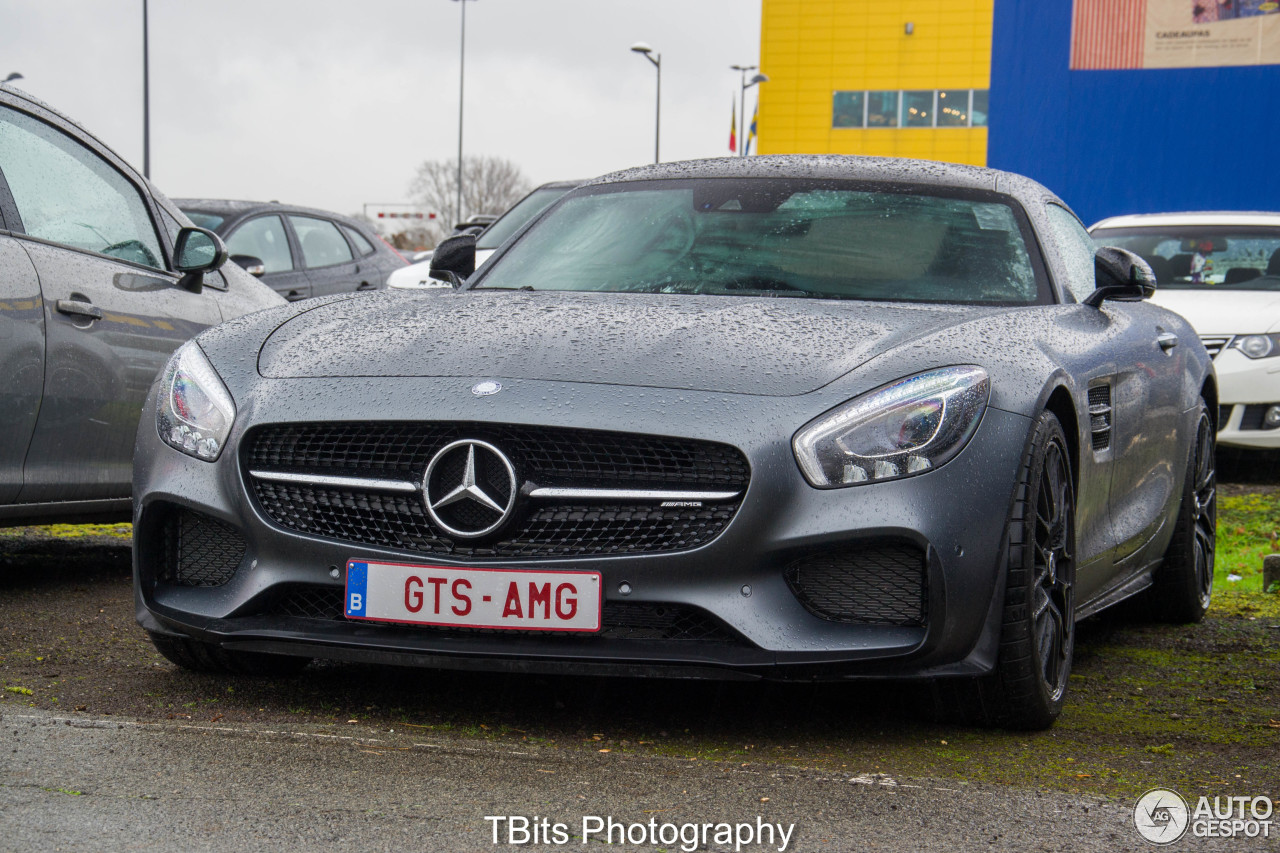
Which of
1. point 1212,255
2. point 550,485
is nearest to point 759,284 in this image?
point 550,485

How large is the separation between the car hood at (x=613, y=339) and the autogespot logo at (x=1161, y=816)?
3.39 feet

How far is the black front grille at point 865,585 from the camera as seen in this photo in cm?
333

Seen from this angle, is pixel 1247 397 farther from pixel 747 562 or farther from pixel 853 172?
pixel 747 562

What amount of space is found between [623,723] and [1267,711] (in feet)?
5.30

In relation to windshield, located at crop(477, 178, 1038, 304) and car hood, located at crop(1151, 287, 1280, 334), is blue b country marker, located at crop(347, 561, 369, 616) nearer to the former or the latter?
windshield, located at crop(477, 178, 1038, 304)

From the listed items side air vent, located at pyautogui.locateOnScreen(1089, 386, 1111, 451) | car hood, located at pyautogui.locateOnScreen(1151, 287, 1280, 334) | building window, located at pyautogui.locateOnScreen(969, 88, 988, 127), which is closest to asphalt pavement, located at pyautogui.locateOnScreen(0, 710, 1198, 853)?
side air vent, located at pyautogui.locateOnScreen(1089, 386, 1111, 451)

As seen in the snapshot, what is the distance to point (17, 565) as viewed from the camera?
6.01 meters

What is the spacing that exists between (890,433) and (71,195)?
341 cm

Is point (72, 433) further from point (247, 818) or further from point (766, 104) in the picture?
point (766, 104)

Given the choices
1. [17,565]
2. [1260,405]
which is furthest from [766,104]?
[17,565]

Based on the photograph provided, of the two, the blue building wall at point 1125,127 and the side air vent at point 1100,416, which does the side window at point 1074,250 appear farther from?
the blue building wall at point 1125,127

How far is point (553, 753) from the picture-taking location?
10.7 ft

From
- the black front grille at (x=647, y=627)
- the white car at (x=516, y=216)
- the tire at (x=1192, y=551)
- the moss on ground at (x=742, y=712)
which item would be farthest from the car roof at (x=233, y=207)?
the black front grille at (x=647, y=627)

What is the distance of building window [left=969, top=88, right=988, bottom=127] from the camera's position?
56156mm
